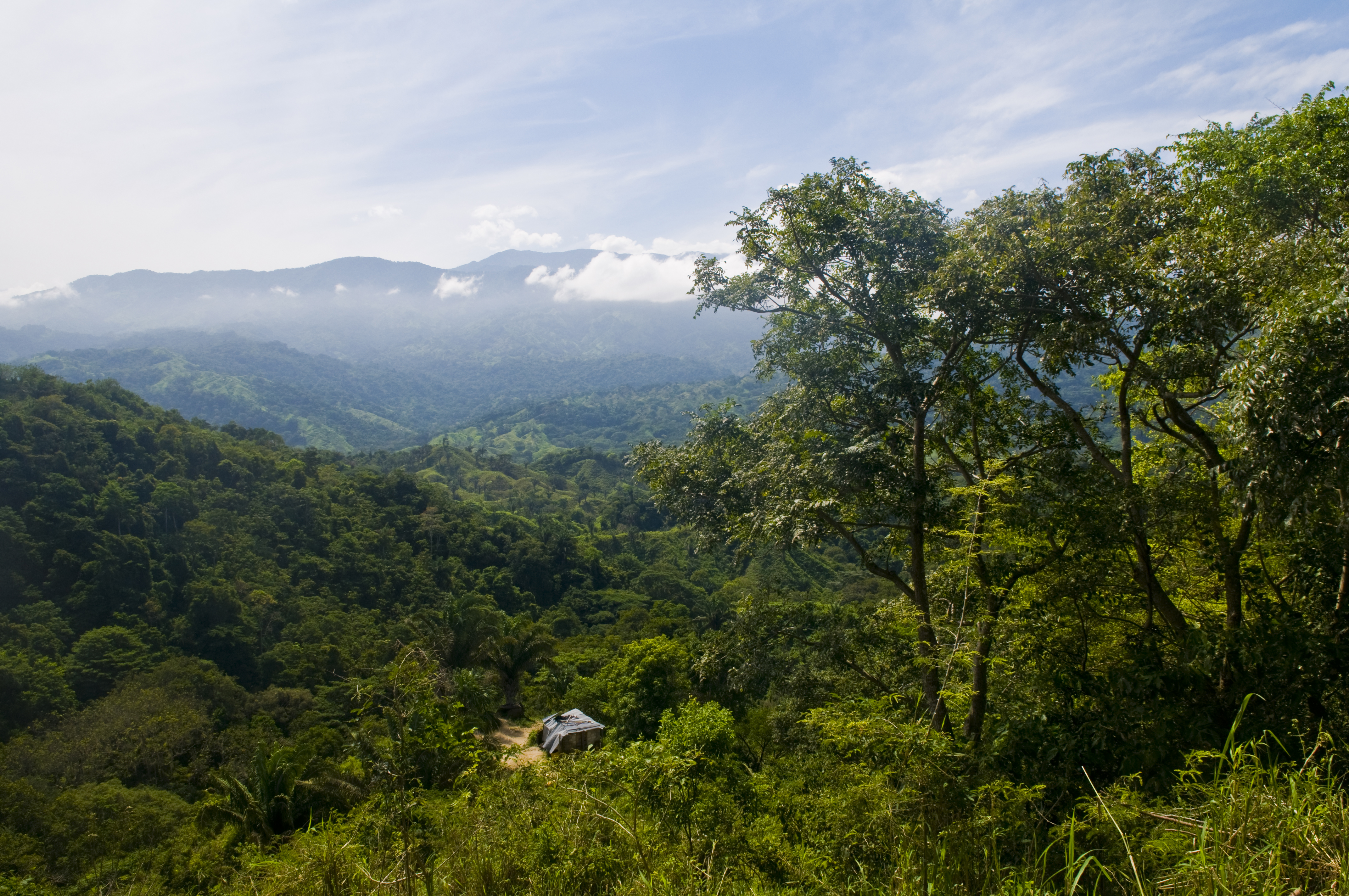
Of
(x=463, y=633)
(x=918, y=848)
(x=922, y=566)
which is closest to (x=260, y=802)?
(x=463, y=633)

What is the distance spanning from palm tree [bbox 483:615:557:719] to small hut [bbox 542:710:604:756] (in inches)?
305

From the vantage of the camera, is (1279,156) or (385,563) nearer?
(1279,156)

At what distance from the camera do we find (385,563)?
45531mm

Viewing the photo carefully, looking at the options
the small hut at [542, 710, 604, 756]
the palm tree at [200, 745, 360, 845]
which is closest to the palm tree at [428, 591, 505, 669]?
the small hut at [542, 710, 604, 756]

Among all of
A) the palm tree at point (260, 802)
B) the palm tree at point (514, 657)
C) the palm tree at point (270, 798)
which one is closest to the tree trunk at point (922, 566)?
the palm tree at point (270, 798)

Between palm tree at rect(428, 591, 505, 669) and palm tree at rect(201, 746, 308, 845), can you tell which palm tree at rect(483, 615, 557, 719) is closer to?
palm tree at rect(428, 591, 505, 669)

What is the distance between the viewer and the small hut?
1677 cm

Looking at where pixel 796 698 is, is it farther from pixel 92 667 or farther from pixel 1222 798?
pixel 92 667

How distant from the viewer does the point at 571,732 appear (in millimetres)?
17047

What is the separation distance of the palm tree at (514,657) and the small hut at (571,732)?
774 cm

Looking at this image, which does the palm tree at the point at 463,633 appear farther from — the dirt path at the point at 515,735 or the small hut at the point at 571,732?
the small hut at the point at 571,732

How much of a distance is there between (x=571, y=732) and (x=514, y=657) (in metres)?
10.1

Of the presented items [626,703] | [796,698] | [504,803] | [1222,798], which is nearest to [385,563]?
[626,703]

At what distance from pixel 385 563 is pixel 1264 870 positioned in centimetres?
4938
